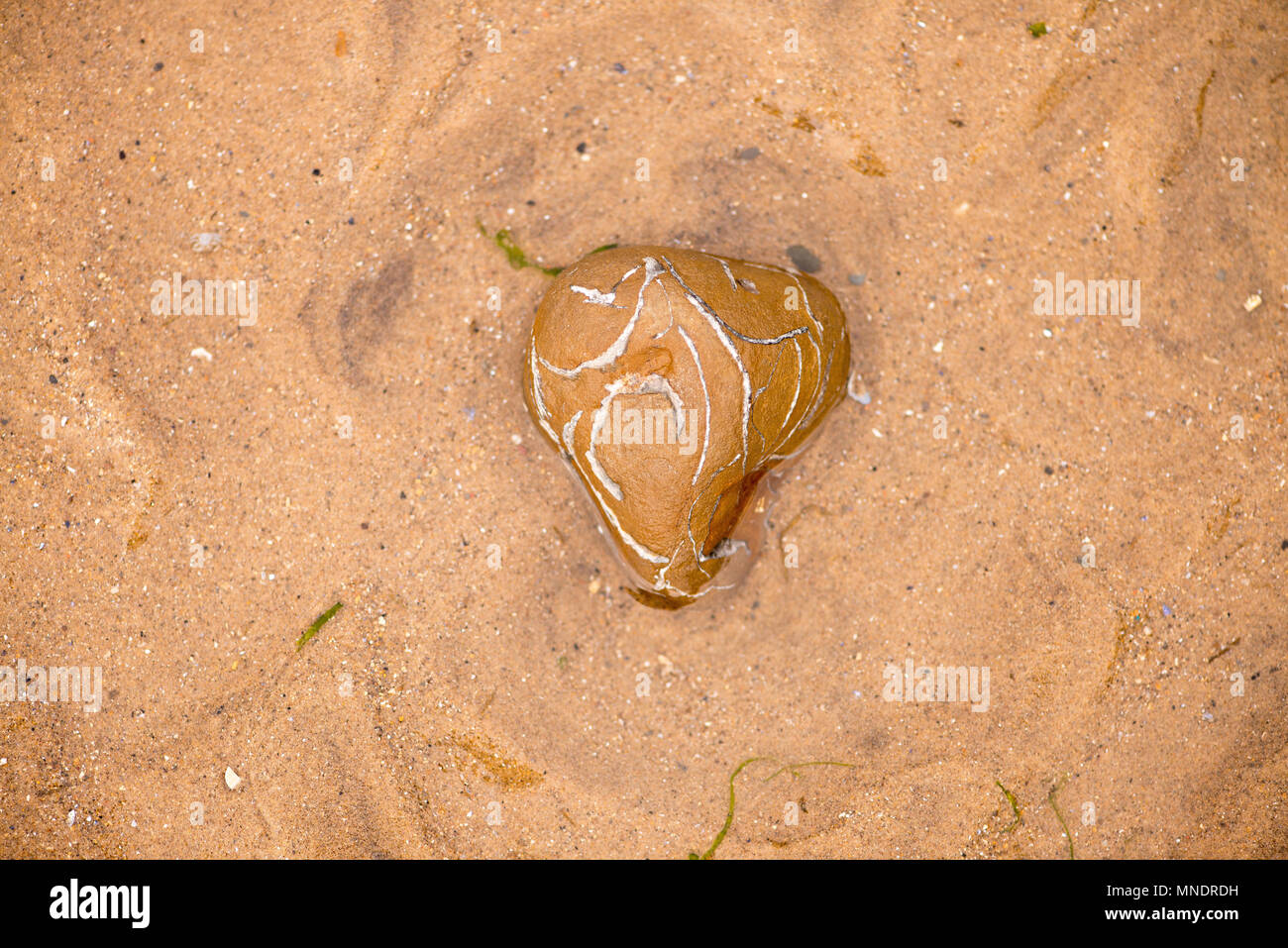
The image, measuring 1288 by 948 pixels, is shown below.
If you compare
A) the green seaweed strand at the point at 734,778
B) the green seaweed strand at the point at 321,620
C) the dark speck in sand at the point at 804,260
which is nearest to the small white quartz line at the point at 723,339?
the dark speck in sand at the point at 804,260

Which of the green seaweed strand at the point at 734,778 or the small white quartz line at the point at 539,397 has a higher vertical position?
the small white quartz line at the point at 539,397

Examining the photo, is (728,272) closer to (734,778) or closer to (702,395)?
(702,395)

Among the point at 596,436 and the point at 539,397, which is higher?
the point at 539,397

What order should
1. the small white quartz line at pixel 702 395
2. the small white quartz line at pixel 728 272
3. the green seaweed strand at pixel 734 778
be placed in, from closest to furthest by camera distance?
the small white quartz line at pixel 702 395, the small white quartz line at pixel 728 272, the green seaweed strand at pixel 734 778

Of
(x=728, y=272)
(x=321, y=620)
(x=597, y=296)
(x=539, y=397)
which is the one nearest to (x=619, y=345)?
(x=597, y=296)

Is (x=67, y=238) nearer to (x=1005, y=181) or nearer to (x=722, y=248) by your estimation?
(x=722, y=248)

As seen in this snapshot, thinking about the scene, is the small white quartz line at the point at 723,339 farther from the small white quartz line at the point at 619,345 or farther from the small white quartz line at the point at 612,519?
the small white quartz line at the point at 612,519

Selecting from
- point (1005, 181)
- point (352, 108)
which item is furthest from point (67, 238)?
point (1005, 181)
